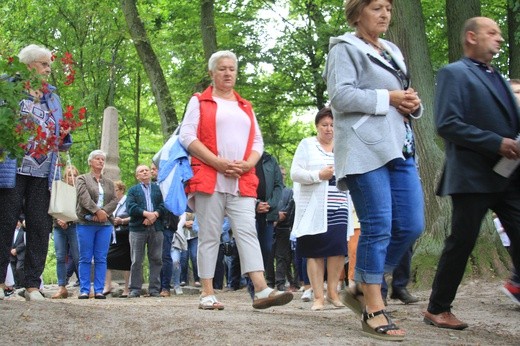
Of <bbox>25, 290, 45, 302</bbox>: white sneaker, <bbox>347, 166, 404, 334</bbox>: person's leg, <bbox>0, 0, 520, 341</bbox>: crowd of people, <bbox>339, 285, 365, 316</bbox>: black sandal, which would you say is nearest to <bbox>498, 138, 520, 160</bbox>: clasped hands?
<bbox>0, 0, 520, 341</bbox>: crowd of people

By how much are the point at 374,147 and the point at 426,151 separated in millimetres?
6684

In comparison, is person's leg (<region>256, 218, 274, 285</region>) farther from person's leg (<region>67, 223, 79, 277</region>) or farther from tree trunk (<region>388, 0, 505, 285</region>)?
person's leg (<region>67, 223, 79, 277</region>)

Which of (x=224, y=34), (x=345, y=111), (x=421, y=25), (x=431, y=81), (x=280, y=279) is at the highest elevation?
(x=224, y=34)

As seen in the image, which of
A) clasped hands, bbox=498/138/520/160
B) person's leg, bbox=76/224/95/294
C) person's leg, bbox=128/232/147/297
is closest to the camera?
clasped hands, bbox=498/138/520/160

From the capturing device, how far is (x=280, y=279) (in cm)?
1589

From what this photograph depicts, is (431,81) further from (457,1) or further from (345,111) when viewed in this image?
(345,111)

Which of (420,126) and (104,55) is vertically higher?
(104,55)

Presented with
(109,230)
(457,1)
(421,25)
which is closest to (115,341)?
(109,230)

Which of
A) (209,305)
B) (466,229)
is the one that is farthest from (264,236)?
(466,229)

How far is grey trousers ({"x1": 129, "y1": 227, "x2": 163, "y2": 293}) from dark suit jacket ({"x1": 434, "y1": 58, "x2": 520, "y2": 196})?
809 cm

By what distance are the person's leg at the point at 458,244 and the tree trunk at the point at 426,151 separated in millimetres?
4785

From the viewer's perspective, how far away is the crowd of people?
594 cm

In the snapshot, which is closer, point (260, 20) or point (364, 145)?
point (364, 145)

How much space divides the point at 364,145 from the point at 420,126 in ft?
22.2
